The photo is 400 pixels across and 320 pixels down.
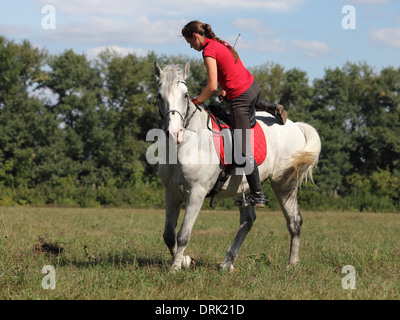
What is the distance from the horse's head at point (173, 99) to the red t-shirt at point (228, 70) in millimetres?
511

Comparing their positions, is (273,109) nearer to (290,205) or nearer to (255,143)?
(255,143)

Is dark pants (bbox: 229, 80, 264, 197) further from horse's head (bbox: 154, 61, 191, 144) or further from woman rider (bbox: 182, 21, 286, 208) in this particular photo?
horse's head (bbox: 154, 61, 191, 144)

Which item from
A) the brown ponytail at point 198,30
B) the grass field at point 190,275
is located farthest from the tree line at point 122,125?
the brown ponytail at point 198,30

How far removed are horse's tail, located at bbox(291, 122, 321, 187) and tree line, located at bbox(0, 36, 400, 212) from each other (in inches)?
997

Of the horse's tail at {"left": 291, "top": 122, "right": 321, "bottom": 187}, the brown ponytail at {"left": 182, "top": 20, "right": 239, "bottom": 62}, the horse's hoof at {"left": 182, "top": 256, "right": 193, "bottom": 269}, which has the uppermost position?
the brown ponytail at {"left": 182, "top": 20, "right": 239, "bottom": 62}

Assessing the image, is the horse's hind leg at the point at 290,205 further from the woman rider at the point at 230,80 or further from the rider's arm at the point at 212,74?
the rider's arm at the point at 212,74

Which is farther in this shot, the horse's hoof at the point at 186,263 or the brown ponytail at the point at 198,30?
the horse's hoof at the point at 186,263

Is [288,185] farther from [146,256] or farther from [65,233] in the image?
[65,233]

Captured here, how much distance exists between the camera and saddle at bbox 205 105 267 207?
7.05 metres

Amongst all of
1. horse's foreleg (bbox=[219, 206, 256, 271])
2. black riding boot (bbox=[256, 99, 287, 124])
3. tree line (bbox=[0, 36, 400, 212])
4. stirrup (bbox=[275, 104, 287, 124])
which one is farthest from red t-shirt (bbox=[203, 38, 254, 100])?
tree line (bbox=[0, 36, 400, 212])

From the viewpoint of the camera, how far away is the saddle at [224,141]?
277 inches
